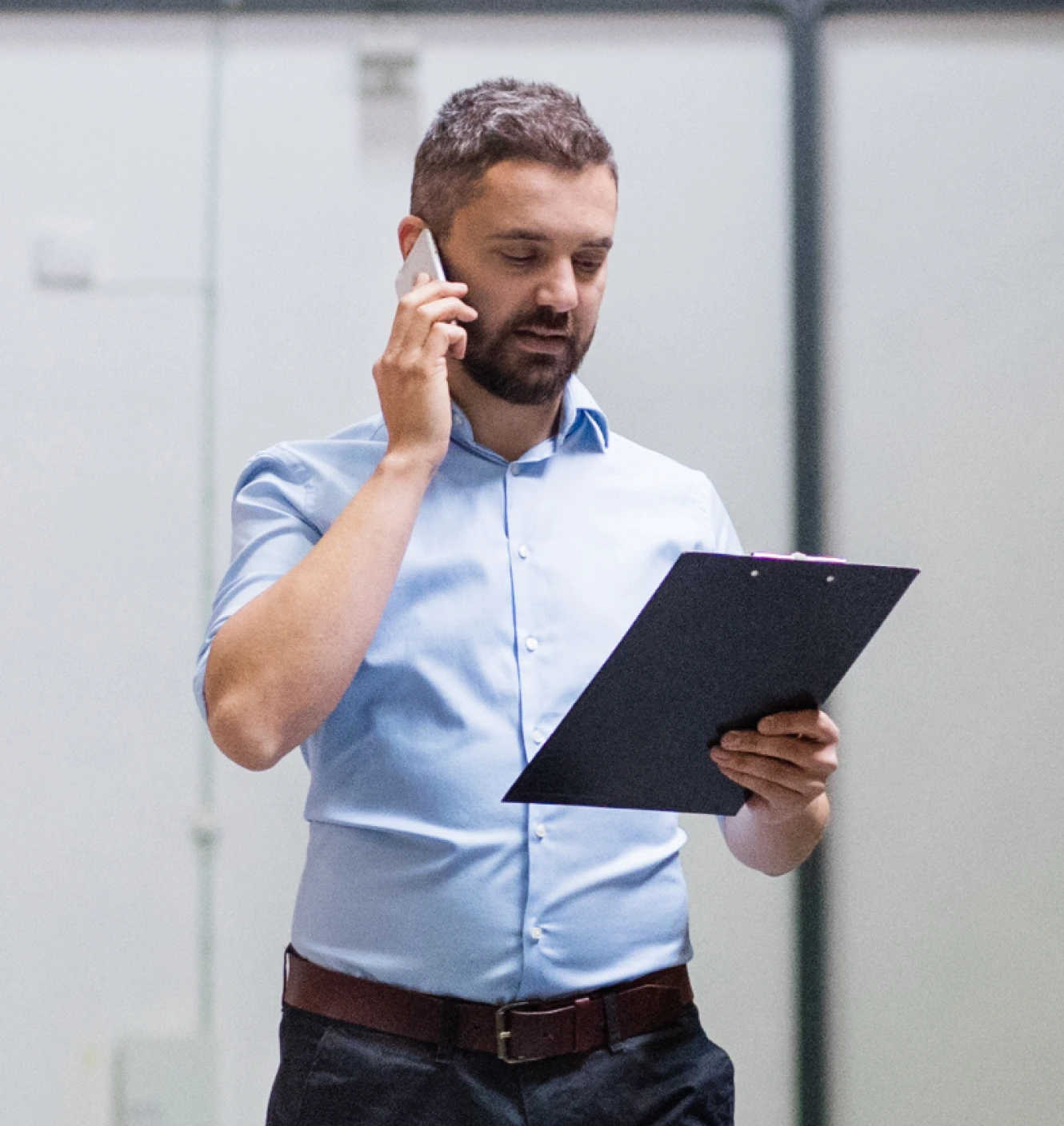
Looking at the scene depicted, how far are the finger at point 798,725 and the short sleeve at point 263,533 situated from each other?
1.42ft

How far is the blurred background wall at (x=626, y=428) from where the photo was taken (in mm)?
1825

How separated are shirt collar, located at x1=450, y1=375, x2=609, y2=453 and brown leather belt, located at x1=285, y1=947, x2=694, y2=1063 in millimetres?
522

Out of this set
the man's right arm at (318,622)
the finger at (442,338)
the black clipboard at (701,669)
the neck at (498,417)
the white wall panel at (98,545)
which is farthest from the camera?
the white wall panel at (98,545)

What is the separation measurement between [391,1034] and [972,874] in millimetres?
1137

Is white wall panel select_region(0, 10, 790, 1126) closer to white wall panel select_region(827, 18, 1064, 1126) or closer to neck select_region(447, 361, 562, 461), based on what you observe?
white wall panel select_region(827, 18, 1064, 1126)

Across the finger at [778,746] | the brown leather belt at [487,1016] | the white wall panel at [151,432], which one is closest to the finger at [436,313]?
the finger at [778,746]

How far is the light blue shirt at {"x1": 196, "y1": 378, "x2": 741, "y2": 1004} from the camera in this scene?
3.56 feet

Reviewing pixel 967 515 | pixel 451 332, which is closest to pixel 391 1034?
pixel 451 332

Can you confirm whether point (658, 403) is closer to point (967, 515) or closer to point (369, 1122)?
point (967, 515)

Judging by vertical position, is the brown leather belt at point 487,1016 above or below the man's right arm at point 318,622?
below

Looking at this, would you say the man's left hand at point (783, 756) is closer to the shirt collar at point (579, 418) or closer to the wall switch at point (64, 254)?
the shirt collar at point (579, 418)

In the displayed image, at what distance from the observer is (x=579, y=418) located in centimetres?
128

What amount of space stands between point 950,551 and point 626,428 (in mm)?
518

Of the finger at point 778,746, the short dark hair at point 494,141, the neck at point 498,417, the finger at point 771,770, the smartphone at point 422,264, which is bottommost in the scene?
the finger at point 771,770
